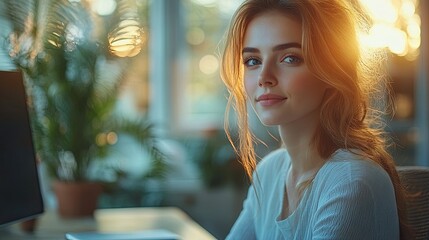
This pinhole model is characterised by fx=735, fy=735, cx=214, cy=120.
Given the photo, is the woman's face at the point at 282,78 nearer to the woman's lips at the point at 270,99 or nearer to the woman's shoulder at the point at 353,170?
the woman's lips at the point at 270,99

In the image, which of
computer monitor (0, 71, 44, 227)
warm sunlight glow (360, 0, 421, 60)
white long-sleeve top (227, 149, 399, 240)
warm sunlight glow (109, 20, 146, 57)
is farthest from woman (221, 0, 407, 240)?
warm sunlight glow (360, 0, 421, 60)

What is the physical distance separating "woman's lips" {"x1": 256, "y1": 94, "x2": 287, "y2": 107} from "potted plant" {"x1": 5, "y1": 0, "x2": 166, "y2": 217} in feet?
4.81

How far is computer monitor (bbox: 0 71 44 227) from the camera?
1713mm

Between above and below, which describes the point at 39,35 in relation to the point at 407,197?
above

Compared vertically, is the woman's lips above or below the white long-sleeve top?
above

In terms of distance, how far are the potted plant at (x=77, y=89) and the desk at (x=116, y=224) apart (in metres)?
0.17

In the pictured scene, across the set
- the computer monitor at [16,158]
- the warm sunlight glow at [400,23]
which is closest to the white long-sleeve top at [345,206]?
the computer monitor at [16,158]

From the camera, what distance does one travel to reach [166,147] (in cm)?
501

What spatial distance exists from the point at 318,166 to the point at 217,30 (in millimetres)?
3847

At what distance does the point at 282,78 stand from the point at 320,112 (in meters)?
0.12

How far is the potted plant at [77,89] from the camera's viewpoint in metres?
3.02

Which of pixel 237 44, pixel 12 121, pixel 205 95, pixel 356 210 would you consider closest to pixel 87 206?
pixel 12 121

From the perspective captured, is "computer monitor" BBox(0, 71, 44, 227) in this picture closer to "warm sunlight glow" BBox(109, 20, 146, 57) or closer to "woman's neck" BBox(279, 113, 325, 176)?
"woman's neck" BBox(279, 113, 325, 176)

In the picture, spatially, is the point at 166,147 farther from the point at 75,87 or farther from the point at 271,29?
the point at 271,29
